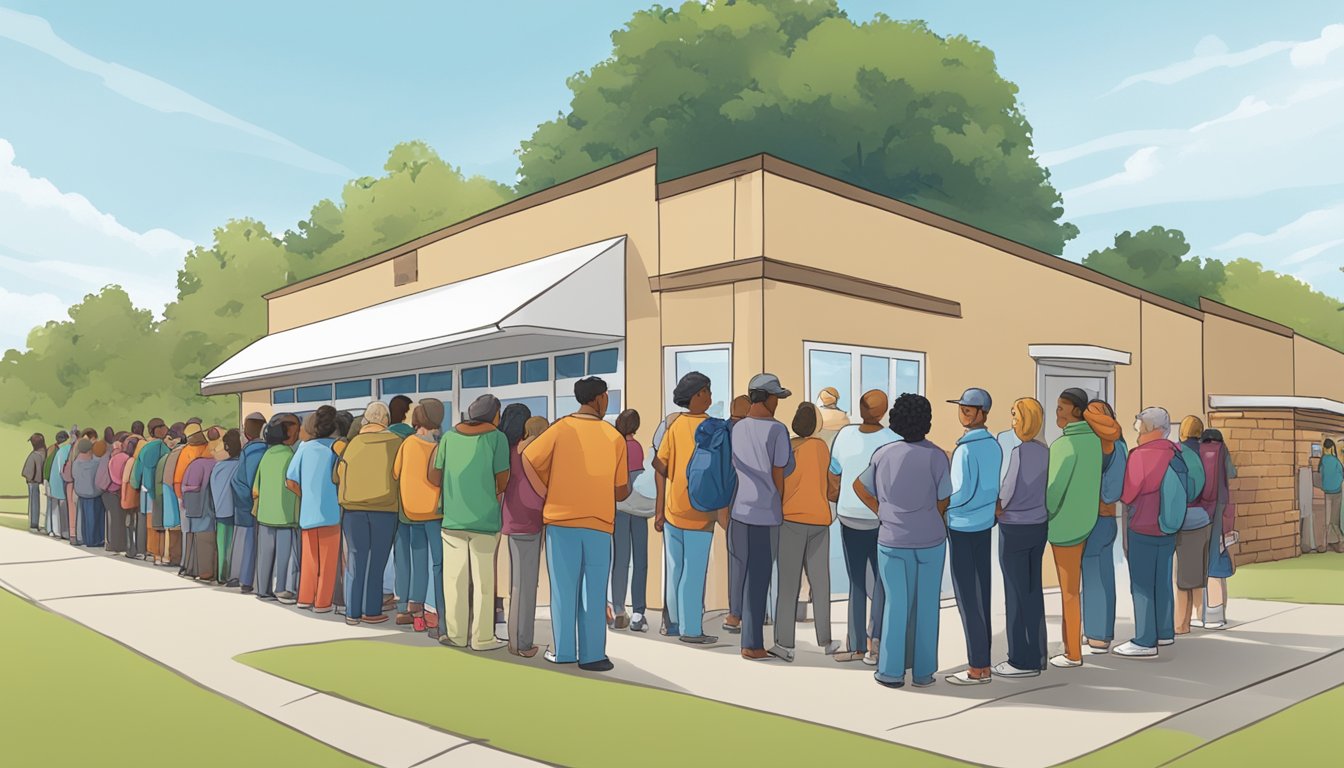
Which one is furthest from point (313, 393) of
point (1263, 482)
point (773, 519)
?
point (1263, 482)

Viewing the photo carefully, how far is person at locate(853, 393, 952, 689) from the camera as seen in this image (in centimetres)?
643

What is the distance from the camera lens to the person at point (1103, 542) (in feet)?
23.3

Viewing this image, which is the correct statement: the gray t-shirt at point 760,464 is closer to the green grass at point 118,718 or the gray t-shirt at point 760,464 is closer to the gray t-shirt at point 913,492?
the gray t-shirt at point 913,492

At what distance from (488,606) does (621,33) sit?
3775 centimetres

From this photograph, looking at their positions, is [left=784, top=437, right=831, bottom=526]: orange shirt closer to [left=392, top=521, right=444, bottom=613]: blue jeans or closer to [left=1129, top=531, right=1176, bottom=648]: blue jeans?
[left=1129, top=531, right=1176, bottom=648]: blue jeans

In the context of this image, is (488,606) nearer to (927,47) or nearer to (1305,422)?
(1305,422)

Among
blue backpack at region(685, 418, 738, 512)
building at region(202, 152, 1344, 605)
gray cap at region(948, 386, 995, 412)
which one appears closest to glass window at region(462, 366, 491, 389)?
building at region(202, 152, 1344, 605)

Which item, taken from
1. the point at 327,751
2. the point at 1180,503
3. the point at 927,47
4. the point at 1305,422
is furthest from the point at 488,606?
the point at 927,47

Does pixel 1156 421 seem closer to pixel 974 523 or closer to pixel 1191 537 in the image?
pixel 1191 537

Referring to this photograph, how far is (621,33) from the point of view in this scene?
41781 millimetres

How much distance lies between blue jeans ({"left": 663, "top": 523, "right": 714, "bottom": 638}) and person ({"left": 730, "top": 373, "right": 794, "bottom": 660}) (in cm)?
40

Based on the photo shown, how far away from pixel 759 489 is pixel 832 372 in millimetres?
3159

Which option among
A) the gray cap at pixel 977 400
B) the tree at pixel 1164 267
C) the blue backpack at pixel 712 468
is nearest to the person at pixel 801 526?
the blue backpack at pixel 712 468

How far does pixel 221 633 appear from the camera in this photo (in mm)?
8391
